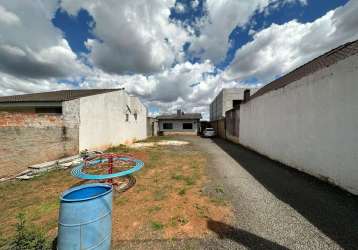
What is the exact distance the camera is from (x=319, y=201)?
151 inches

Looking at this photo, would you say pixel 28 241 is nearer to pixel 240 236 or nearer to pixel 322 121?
pixel 240 236

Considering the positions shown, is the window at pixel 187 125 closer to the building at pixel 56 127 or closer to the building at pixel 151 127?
the building at pixel 151 127

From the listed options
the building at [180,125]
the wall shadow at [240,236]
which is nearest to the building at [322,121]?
the wall shadow at [240,236]

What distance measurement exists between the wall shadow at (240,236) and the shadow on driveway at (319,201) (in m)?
1.10

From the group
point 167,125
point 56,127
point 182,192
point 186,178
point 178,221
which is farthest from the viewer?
point 167,125

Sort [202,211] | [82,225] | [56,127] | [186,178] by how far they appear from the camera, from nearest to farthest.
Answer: [82,225]
[202,211]
[186,178]
[56,127]

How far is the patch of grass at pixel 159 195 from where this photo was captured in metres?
4.27

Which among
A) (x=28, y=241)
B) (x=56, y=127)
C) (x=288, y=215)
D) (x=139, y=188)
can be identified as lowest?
(x=139, y=188)

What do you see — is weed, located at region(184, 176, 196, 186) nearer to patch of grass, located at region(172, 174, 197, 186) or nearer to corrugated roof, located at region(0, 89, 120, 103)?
patch of grass, located at region(172, 174, 197, 186)

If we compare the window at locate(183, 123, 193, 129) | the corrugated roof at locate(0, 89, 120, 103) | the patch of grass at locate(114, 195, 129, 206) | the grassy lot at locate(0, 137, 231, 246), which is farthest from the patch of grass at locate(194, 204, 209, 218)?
the window at locate(183, 123, 193, 129)

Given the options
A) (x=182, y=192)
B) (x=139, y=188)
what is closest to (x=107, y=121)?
(x=139, y=188)

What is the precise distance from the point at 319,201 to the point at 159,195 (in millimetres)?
Result: 3916

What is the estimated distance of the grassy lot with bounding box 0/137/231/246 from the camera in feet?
9.71

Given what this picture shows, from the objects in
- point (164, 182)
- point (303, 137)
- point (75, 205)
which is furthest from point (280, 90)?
point (75, 205)
